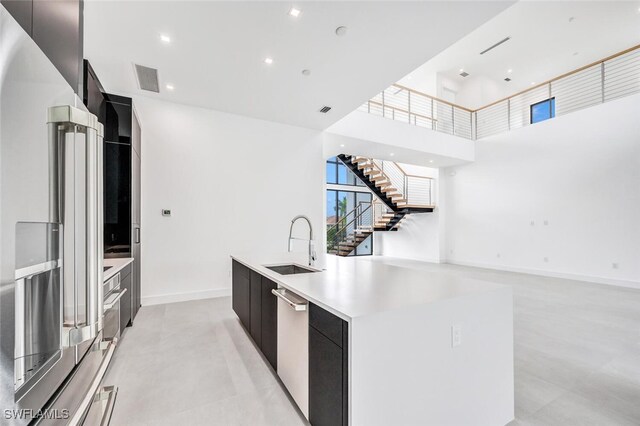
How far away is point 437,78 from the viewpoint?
9.38 m

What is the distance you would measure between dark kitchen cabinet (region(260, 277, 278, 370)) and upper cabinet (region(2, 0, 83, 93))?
167 cm

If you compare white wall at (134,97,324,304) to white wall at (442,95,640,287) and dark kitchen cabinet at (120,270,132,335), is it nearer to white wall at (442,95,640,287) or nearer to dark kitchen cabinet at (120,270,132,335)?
dark kitchen cabinet at (120,270,132,335)

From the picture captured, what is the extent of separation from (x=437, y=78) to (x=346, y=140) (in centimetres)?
556

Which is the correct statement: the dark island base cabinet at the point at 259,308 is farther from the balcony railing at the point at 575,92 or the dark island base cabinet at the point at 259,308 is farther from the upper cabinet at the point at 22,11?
the balcony railing at the point at 575,92

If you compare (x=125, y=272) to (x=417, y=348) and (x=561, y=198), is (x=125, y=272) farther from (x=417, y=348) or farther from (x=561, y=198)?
(x=561, y=198)

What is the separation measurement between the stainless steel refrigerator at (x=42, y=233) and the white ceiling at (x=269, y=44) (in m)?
2.58

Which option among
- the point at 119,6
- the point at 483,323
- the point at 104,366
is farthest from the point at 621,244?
the point at 119,6

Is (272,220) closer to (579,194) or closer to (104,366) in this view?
(104,366)

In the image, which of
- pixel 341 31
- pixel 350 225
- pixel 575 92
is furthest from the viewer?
pixel 350 225

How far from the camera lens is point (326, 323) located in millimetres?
1391

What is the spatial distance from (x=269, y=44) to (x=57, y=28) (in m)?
2.63

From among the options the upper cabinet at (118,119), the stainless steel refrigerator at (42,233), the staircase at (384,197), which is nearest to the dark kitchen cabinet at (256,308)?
the stainless steel refrigerator at (42,233)

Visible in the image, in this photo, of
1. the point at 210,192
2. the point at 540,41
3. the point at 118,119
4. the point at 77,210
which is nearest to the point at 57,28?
the point at 77,210

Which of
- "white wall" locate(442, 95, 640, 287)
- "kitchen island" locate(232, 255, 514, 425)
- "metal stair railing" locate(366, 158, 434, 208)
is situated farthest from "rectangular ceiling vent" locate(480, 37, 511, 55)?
"kitchen island" locate(232, 255, 514, 425)
